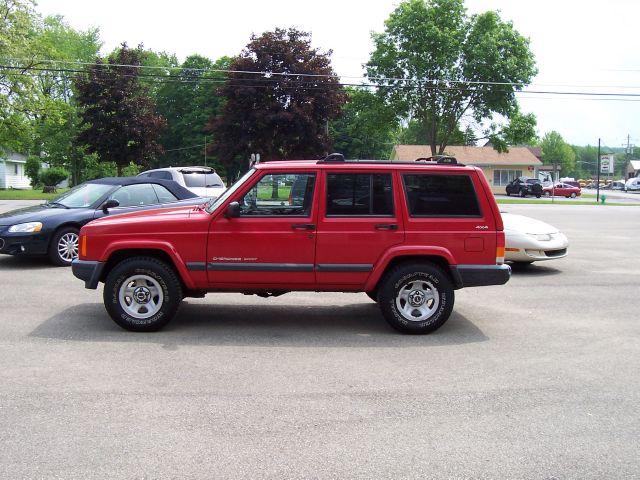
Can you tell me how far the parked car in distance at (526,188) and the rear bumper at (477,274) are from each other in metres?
54.7

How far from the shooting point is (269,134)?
4209 cm

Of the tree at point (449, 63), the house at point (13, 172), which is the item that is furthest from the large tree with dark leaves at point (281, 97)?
the house at point (13, 172)

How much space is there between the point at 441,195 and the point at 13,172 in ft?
244

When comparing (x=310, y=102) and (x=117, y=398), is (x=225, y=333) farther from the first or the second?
(x=310, y=102)

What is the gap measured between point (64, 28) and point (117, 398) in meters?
76.7

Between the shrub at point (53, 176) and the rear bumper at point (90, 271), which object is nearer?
the rear bumper at point (90, 271)

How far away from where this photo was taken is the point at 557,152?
445ft

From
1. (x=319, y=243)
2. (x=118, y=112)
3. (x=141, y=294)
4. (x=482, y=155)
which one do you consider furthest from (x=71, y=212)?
(x=482, y=155)

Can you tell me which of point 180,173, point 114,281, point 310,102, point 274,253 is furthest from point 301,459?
point 310,102

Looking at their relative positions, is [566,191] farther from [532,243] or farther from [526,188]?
[532,243]

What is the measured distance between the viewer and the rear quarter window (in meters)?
7.17

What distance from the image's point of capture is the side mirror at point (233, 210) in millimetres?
6879

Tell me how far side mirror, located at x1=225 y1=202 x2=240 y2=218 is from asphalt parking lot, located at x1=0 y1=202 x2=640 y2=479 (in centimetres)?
130

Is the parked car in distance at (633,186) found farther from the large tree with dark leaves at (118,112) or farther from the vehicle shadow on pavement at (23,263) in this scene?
the vehicle shadow on pavement at (23,263)
